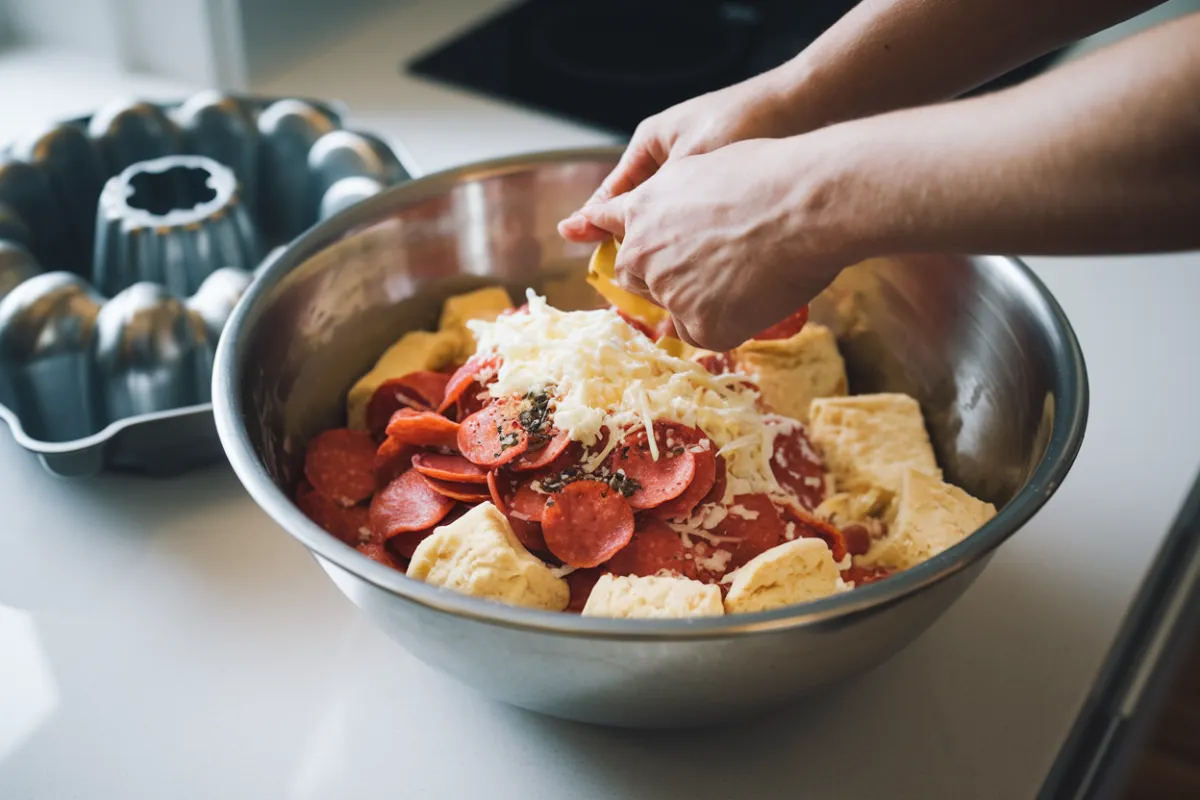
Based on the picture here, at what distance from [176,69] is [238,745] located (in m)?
1.26

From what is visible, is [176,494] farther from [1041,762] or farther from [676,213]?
[1041,762]

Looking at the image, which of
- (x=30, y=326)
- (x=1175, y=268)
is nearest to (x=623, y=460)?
(x=30, y=326)

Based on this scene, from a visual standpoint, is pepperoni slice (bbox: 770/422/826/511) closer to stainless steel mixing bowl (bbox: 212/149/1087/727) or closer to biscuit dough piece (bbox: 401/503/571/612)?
stainless steel mixing bowl (bbox: 212/149/1087/727)

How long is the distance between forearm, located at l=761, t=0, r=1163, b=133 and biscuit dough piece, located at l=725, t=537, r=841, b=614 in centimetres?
36

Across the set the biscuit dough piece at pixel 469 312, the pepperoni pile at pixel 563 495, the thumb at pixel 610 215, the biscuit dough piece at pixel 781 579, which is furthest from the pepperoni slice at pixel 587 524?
the biscuit dough piece at pixel 469 312

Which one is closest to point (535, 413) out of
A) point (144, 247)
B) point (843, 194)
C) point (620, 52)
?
point (843, 194)

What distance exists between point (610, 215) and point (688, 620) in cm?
34

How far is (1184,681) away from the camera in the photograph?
1.91 metres

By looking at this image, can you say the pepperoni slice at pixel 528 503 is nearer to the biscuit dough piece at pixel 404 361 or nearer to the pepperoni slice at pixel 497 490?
the pepperoni slice at pixel 497 490

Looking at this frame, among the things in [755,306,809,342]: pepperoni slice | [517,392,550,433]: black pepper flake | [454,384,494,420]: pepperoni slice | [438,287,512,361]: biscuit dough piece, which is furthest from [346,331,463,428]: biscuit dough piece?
[755,306,809,342]: pepperoni slice

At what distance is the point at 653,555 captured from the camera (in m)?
0.84

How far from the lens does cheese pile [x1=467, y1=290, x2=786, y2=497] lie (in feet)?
2.88

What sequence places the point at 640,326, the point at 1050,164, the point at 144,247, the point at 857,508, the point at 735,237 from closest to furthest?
the point at 1050,164 < the point at 735,237 < the point at 857,508 < the point at 640,326 < the point at 144,247

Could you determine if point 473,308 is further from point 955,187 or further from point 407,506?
point 955,187
